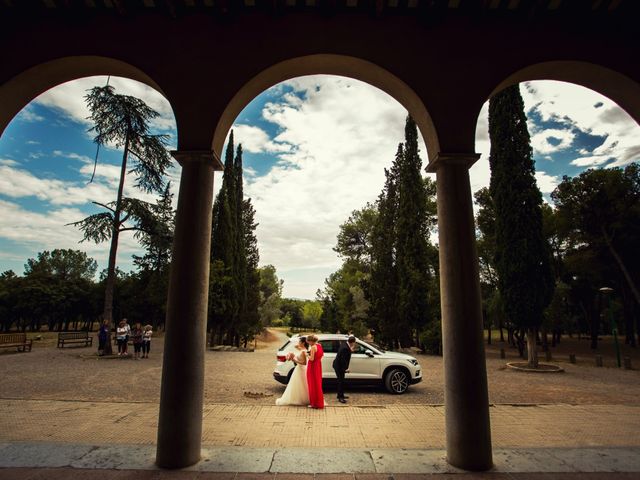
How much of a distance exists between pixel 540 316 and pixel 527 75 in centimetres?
1271

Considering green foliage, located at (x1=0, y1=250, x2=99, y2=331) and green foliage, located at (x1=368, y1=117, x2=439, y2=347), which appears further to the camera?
green foliage, located at (x1=0, y1=250, x2=99, y2=331)

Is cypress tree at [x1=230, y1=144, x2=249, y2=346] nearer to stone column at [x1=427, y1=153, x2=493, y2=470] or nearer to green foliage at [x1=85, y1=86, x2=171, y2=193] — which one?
green foliage at [x1=85, y1=86, x2=171, y2=193]

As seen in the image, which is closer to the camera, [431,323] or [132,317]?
[431,323]

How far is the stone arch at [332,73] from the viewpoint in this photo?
4.58 meters

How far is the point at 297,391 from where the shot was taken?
7.78 m

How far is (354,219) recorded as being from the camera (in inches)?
1433

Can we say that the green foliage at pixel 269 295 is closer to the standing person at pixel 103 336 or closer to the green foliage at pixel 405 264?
the green foliage at pixel 405 264

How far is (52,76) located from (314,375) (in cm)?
717

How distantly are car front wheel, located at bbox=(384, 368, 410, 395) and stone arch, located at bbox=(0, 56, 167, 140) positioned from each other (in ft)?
26.6

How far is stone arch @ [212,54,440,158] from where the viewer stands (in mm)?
4584

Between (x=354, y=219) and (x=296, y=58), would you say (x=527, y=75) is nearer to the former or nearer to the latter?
(x=296, y=58)

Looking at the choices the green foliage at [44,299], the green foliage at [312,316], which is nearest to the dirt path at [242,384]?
the green foliage at [44,299]

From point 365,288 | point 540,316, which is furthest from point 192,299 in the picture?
point 365,288

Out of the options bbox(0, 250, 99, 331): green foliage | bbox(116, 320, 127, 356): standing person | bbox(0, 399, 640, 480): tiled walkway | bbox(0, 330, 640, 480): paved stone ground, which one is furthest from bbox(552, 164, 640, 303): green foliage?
bbox(0, 250, 99, 331): green foliage
